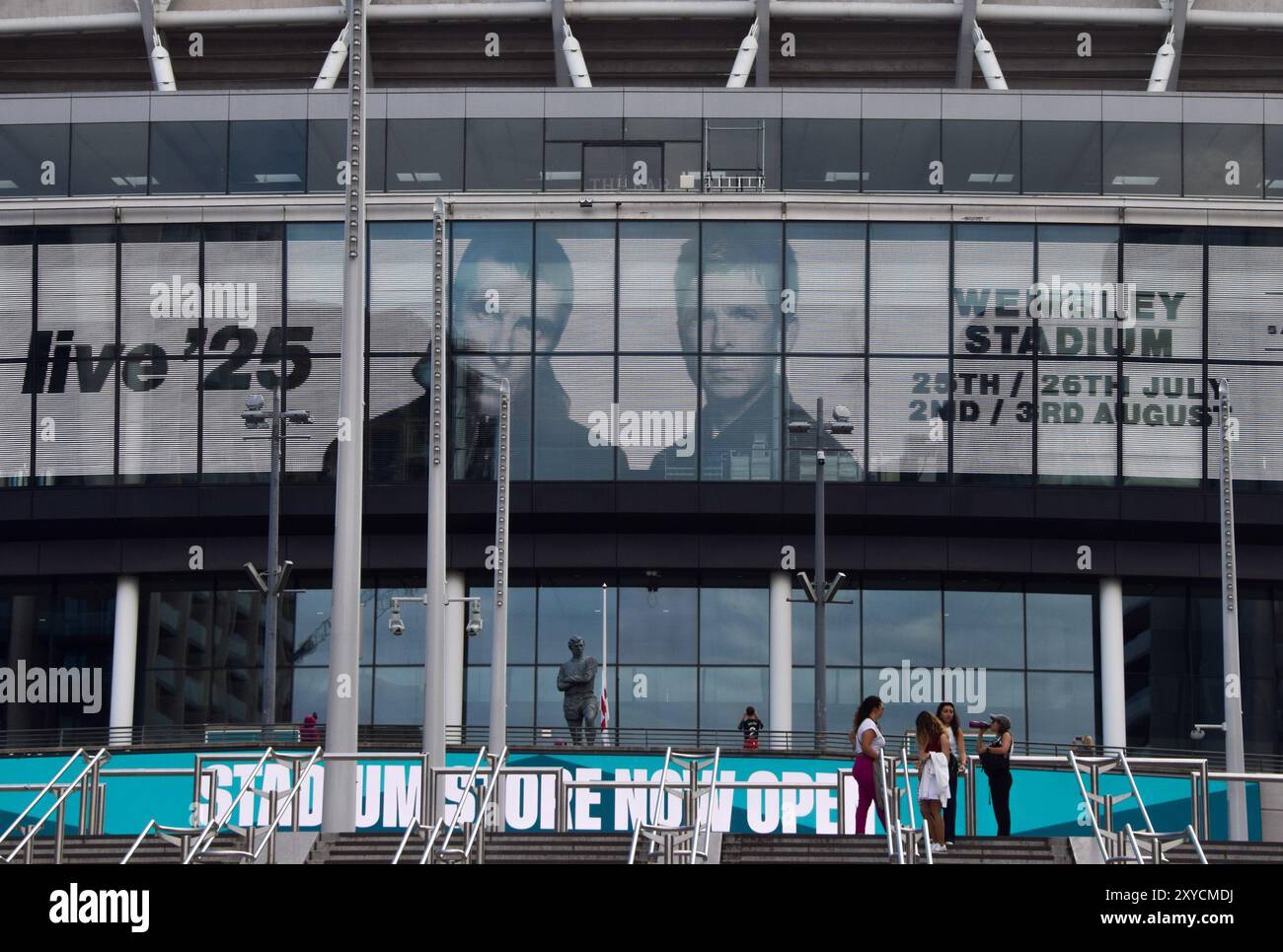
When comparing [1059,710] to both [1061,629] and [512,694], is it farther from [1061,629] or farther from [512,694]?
[512,694]

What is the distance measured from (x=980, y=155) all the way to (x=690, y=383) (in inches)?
313

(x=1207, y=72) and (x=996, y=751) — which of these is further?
(x=1207, y=72)

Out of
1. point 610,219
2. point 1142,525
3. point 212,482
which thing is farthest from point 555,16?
point 1142,525

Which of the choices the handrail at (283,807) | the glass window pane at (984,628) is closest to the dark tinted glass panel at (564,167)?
the glass window pane at (984,628)

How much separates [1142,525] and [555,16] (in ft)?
58.2

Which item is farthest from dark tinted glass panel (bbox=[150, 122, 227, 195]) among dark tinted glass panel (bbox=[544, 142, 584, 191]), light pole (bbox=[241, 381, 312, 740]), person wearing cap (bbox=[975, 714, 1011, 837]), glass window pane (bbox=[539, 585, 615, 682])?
person wearing cap (bbox=[975, 714, 1011, 837])

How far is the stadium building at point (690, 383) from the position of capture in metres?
44.8

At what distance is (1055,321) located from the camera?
147 feet

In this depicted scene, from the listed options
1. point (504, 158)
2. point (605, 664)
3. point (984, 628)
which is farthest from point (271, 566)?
point (984, 628)

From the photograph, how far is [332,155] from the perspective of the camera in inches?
1796

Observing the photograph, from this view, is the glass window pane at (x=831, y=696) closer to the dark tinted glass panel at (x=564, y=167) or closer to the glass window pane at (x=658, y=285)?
the glass window pane at (x=658, y=285)

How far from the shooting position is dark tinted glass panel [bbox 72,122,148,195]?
45719mm

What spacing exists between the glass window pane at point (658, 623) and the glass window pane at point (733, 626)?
0.79ft
